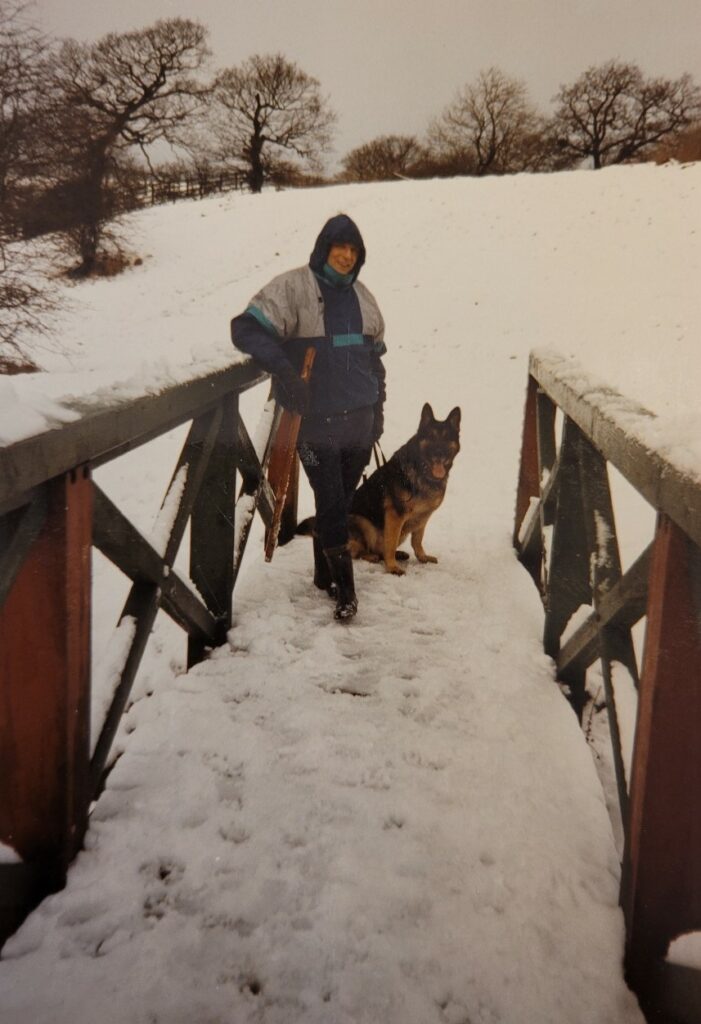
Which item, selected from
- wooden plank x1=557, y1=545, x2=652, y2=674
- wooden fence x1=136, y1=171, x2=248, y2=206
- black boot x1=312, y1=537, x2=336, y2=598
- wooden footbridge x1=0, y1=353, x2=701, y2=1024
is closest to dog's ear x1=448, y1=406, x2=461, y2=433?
black boot x1=312, y1=537, x2=336, y2=598

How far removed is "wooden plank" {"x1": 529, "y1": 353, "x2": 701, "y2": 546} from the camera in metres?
1.21

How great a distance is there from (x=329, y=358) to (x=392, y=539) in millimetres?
1212

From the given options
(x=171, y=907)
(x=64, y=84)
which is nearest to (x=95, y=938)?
(x=171, y=907)

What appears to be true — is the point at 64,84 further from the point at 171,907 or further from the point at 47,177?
the point at 171,907

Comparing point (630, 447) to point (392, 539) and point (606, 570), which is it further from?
point (392, 539)

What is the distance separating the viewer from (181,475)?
8.12ft

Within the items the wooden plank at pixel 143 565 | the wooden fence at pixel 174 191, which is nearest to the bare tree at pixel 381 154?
the wooden fence at pixel 174 191

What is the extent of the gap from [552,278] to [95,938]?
14174mm

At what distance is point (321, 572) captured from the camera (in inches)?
139

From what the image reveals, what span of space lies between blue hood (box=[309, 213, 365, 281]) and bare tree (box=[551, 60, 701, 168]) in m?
1.95

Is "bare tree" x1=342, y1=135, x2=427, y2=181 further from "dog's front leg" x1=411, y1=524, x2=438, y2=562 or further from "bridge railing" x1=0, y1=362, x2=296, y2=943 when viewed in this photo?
"bridge railing" x1=0, y1=362, x2=296, y2=943

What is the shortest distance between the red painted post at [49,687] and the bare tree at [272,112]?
5.69 m

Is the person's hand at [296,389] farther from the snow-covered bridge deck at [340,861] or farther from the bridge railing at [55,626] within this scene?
the snow-covered bridge deck at [340,861]

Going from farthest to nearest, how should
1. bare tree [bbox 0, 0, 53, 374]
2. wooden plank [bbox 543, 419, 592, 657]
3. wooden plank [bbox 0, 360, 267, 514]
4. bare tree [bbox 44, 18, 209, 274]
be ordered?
1. bare tree [bbox 0, 0, 53, 374]
2. bare tree [bbox 44, 18, 209, 274]
3. wooden plank [bbox 543, 419, 592, 657]
4. wooden plank [bbox 0, 360, 267, 514]
